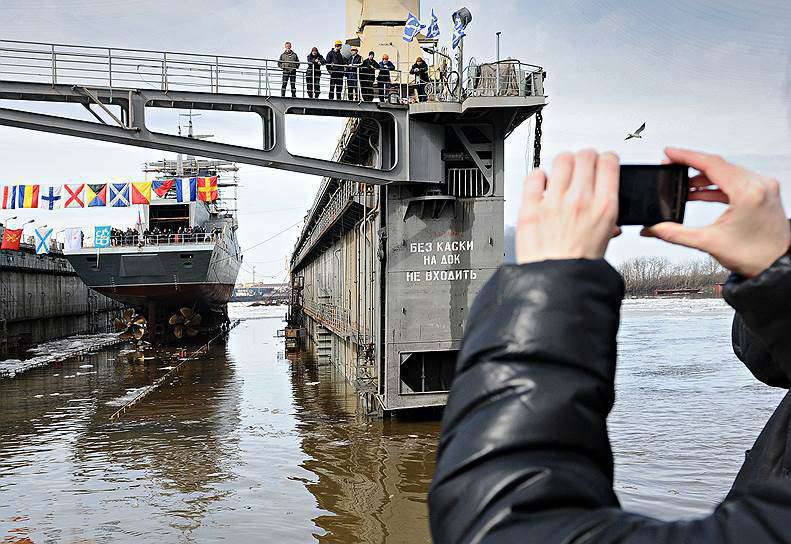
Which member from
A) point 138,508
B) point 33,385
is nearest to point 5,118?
point 138,508

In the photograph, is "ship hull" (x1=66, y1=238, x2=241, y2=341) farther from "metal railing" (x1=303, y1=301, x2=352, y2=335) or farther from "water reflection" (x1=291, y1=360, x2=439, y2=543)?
"water reflection" (x1=291, y1=360, x2=439, y2=543)

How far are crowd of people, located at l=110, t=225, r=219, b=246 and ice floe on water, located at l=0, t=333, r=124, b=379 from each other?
6.04 m

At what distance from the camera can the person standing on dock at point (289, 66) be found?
50.3 ft

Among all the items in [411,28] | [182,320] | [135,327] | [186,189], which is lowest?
[135,327]

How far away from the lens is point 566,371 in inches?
42.0

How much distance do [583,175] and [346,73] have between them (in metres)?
15.3

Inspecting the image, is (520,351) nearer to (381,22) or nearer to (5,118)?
(5,118)

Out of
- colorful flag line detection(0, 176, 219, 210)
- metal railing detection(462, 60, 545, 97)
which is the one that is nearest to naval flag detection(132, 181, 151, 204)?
colorful flag line detection(0, 176, 219, 210)

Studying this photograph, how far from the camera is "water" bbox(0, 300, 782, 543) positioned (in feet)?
Answer: 35.6

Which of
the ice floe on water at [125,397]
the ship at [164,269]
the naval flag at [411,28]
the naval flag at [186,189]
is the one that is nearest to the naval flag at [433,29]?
the naval flag at [411,28]

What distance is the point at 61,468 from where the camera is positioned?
46.4 feet

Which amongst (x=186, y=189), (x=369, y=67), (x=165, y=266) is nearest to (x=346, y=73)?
(x=369, y=67)

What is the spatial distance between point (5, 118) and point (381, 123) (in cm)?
724

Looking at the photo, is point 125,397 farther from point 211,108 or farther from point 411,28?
point 411,28
